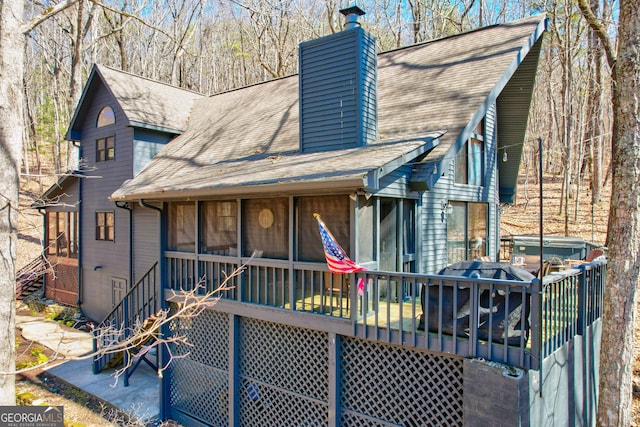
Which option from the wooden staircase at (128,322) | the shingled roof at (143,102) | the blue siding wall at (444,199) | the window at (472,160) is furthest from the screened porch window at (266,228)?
the shingled roof at (143,102)

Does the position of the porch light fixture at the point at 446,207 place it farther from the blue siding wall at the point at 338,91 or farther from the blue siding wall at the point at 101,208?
the blue siding wall at the point at 101,208

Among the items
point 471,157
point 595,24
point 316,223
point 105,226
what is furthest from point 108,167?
point 595,24

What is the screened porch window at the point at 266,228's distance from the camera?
21.6 ft

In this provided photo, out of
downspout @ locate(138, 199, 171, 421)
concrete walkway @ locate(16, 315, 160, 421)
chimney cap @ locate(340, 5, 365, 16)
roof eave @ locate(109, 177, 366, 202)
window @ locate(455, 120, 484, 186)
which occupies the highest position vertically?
chimney cap @ locate(340, 5, 365, 16)

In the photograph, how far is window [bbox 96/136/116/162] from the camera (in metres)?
13.0

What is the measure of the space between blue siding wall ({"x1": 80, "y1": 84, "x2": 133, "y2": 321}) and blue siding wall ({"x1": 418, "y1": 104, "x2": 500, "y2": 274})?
880cm

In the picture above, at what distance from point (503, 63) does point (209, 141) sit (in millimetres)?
7195

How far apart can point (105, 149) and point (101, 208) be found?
192 centimetres

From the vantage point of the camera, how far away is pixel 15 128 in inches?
213

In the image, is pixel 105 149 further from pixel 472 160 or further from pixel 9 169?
pixel 472 160

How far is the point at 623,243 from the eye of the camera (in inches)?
214

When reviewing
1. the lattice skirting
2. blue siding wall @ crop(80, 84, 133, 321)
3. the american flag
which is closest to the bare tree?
the lattice skirting

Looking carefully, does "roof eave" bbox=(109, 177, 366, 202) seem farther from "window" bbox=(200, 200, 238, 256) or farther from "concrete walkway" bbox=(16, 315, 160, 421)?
"concrete walkway" bbox=(16, 315, 160, 421)

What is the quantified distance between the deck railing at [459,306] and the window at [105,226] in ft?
26.9
